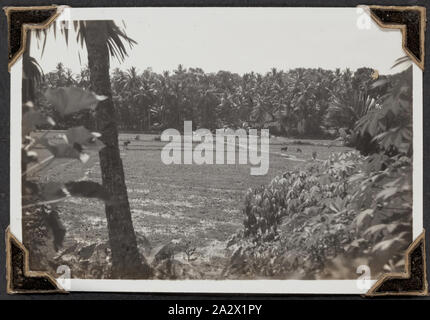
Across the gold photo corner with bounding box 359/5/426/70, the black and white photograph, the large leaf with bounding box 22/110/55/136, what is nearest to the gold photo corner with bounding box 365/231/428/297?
the black and white photograph

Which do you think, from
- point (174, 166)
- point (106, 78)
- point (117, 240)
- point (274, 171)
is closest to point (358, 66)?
point (274, 171)

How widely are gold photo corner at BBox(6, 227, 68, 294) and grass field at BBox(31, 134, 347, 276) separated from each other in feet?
0.95

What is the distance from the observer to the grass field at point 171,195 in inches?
86.8

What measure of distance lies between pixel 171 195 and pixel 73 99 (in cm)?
74

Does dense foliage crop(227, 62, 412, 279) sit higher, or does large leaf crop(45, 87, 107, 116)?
large leaf crop(45, 87, 107, 116)

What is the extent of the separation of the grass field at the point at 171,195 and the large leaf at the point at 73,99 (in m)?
0.24

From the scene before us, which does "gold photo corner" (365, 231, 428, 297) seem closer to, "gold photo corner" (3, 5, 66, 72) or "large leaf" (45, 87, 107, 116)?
"large leaf" (45, 87, 107, 116)

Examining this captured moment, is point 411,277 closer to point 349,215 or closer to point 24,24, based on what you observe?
point 349,215

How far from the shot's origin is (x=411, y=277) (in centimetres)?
218

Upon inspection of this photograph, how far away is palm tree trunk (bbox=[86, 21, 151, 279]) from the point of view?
7.19 ft

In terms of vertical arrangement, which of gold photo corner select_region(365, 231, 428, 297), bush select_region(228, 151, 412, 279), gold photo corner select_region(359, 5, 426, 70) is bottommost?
gold photo corner select_region(365, 231, 428, 297)

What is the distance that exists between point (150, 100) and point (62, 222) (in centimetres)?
81

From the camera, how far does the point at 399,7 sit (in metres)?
2.17

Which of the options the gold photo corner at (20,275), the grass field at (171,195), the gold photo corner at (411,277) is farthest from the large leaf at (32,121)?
the gold photo corner at (411,277)
